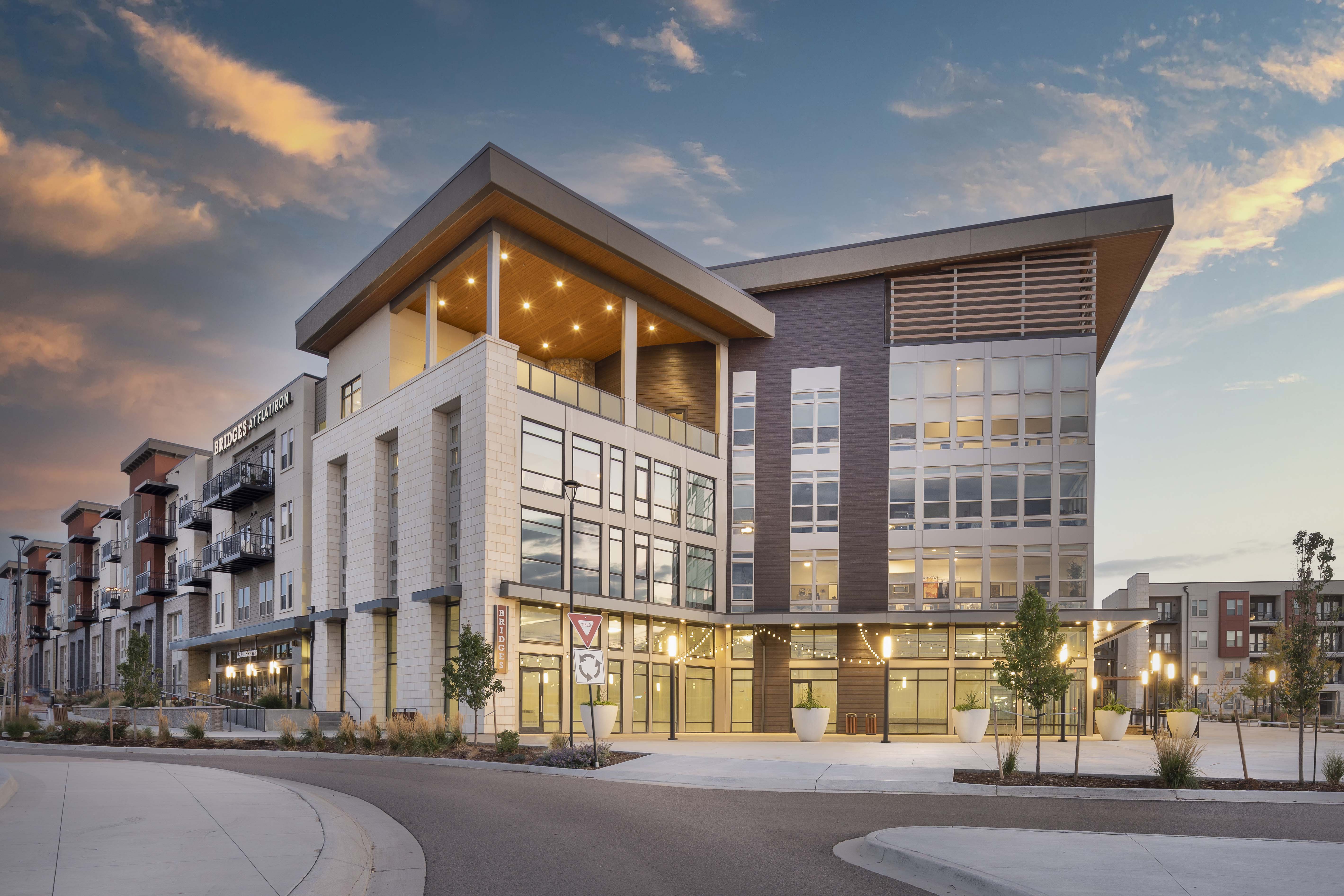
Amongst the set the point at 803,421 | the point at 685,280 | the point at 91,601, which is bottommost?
the point at 91,601

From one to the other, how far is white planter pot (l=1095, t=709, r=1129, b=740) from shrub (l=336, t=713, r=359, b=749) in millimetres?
24304

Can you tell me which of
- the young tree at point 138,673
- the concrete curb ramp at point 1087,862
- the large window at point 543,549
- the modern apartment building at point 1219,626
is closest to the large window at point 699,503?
the large window at point 543,549

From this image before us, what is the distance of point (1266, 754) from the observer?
25641 millimetres

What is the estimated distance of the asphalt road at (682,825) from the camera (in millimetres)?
8906

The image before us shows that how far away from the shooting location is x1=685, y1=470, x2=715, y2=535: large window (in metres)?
41.3

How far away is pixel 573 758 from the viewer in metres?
20.5

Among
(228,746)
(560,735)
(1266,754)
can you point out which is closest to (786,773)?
(560,735)

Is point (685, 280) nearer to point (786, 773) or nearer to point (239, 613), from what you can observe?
point (786, 773)

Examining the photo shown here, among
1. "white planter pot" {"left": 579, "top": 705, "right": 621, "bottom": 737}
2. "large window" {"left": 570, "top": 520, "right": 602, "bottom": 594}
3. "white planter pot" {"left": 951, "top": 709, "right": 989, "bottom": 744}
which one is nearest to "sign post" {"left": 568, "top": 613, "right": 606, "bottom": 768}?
"white planter pot" {"left": 579, "top": 705, "right": 621, "bottom": 737}

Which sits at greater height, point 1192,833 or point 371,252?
point 371,252

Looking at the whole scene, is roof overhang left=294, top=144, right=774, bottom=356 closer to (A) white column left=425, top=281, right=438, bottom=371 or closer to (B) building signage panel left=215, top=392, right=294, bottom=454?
(A) white column left=425, top=281, right=438, bottom=371

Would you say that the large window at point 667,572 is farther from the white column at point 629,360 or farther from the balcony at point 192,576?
the balcony at point 192,576

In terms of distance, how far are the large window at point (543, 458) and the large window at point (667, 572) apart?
602 cm

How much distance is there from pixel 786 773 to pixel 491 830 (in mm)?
8287
